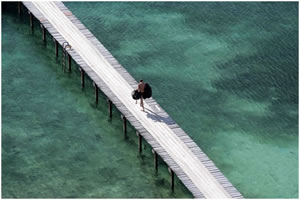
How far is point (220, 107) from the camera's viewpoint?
72.2 m

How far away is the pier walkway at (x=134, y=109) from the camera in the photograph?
63.7 metres

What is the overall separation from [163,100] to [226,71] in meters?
5.40

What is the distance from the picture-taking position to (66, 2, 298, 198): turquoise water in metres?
67.9

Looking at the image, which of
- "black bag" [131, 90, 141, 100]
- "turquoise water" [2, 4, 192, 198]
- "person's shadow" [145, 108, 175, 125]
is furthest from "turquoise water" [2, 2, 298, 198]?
"black bag" [131, 90, 141, 100]

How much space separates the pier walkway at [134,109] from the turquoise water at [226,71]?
7.02 ft

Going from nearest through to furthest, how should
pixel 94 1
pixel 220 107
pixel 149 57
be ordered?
pixel 220 107
pixel 149 57
pixel 94 1

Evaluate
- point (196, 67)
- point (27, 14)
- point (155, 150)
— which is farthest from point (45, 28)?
point (155, 150)

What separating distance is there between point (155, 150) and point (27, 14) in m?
19.9

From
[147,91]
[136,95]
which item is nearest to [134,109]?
[136,95]

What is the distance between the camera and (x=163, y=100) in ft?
238

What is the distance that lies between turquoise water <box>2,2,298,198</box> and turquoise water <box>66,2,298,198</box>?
0.07m

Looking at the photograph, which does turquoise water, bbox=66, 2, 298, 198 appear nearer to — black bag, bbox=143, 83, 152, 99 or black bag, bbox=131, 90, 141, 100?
black bag, bbox=143, 83, 152, 99

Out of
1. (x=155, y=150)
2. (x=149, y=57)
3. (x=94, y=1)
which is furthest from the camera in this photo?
(x=94, y=1)

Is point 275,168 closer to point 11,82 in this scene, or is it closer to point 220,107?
point 220,107
